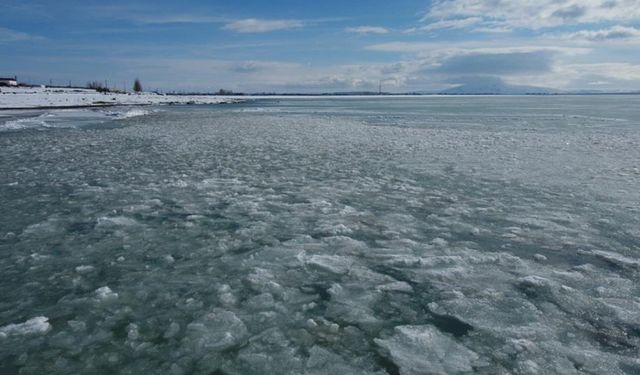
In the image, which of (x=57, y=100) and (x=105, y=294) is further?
(x=57, y=100)

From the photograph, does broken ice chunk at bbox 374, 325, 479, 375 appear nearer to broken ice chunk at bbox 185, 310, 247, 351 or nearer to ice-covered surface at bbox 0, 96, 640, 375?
ice-covered surface at bbox 0, 96, 640, 375

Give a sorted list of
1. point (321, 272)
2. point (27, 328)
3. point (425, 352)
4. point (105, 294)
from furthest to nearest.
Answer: point (321, 272) < point (105, 294) < point (27, 328) < point (425, 352)

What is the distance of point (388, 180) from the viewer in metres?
10.6

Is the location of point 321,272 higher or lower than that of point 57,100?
lower

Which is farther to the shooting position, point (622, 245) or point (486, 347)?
point (622, 245)

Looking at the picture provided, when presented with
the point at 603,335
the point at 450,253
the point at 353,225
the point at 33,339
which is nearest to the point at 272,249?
the point at 353,225

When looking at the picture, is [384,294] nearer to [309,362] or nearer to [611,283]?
[309,362]

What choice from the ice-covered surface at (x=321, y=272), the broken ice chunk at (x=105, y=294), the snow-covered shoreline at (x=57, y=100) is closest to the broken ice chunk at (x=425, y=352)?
the ice-covered surface at (x=321, y=272)

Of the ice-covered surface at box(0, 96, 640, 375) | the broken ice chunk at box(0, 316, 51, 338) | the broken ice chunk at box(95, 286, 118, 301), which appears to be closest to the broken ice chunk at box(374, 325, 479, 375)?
the ice-covered surface at box(0, 96, 640, 375)

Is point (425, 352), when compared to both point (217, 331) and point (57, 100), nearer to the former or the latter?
point (217, 331)

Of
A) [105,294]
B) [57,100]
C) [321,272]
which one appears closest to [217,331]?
[105,294]

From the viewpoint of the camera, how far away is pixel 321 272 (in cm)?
544

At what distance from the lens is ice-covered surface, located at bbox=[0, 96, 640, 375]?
3775 mm

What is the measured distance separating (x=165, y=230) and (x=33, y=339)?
9.89ft
